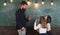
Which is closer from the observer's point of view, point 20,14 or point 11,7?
point 20,14

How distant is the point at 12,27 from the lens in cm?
910

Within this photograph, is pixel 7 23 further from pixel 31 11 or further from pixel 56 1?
pixel 56 1

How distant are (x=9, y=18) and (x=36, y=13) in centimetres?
100

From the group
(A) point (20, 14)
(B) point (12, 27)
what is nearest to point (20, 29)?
(A) point (20, 14)

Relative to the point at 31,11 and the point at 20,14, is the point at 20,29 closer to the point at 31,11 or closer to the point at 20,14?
the point at 20,14

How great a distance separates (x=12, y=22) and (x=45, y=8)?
4.27 ft

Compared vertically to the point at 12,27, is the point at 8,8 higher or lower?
higher

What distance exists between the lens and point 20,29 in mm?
7930

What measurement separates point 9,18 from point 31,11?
84 centimetres

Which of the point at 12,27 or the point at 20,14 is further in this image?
the point at 12,27

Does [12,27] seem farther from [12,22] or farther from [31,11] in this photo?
[31,11]

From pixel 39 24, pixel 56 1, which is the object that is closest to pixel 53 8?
pixel 56 1

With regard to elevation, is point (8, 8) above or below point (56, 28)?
above

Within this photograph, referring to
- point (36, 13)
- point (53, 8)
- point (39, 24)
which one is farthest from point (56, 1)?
point (39, 24)
